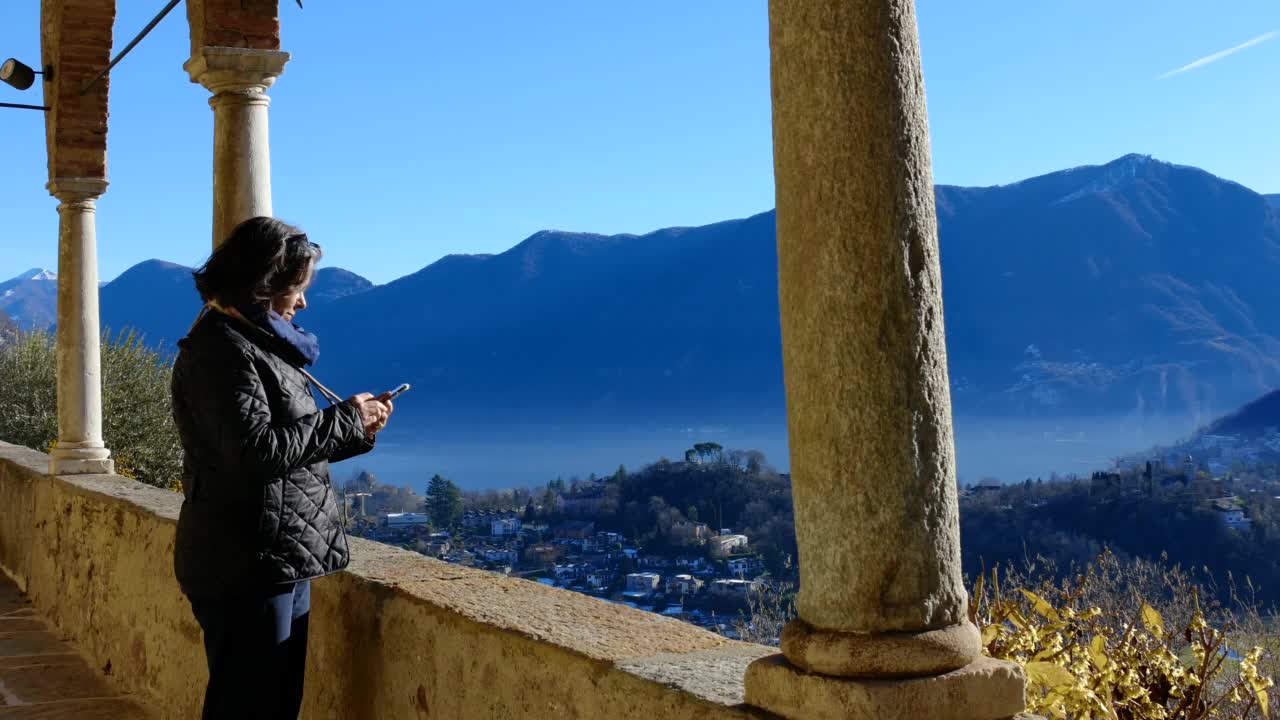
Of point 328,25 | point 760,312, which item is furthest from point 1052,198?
point 328,25

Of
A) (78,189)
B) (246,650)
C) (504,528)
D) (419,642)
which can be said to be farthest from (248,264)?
(504,528)

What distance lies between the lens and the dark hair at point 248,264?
2.39 meters

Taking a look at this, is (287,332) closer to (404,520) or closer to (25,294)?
(404,520)

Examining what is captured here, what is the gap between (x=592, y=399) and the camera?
58.3m

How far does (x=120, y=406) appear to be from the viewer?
14.3 metres

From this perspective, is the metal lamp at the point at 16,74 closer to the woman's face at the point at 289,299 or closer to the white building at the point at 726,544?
the woman's face at the point at 289,299

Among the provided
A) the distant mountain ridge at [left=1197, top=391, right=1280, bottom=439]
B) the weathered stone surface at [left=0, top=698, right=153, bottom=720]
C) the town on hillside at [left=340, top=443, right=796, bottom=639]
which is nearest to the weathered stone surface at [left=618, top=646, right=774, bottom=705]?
the weathered stone surface at [left=0, top=698, right=153, bottom=720]

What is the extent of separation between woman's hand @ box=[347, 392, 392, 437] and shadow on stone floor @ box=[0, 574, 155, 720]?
6.86 feet

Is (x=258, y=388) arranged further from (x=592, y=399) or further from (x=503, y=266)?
(x=503, y=266)

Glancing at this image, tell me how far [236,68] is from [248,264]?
237 centimetres

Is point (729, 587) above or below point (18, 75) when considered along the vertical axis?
below

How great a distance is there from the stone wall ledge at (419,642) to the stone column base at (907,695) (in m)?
0.10

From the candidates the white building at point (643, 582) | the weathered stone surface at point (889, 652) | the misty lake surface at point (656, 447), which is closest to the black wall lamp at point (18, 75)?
the weathered stone surface at point (889, 652)

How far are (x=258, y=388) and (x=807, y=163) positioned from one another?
1.16 metres
